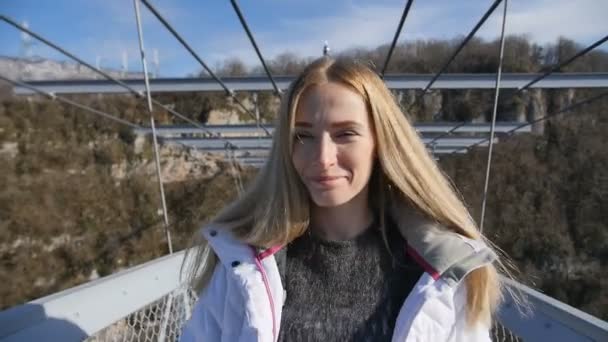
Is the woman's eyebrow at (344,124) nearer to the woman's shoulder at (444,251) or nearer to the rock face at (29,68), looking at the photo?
the woman's shoulder at (444,251)

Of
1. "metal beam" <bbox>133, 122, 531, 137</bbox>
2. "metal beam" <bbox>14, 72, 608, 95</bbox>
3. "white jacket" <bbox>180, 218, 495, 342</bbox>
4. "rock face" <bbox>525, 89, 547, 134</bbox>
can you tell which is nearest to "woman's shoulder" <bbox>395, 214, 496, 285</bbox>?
"white jacket" <bbox>180, 218, 495, 342</bbox>

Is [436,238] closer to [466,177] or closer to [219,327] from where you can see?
[219,327]

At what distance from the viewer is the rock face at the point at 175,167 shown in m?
14.1

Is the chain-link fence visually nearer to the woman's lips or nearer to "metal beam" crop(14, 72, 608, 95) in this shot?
the woman's lips

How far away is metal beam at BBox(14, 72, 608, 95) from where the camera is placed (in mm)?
3209

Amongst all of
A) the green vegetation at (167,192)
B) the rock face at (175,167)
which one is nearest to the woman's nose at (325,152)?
the green vegetation at (167,192)

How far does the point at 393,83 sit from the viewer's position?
329 cm

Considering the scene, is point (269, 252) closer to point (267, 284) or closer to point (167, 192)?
point (267, 284)

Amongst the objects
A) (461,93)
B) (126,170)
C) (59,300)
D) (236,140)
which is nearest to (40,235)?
(126,170)

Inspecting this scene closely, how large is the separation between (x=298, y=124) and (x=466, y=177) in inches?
460

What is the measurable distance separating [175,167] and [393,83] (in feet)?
38.4

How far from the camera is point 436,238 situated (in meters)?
0.78

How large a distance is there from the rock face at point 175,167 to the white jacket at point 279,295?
13.4 m

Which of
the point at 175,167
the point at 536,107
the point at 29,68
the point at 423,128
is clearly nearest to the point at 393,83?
the point at 423,128
